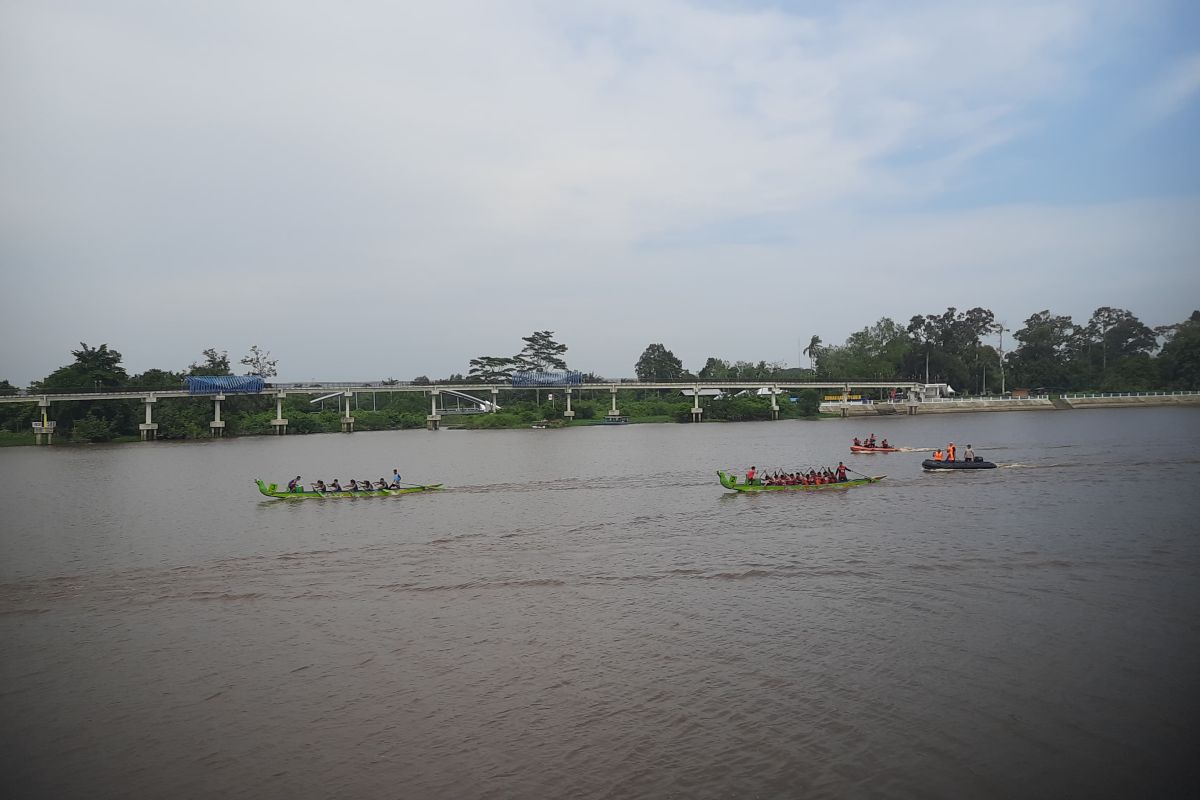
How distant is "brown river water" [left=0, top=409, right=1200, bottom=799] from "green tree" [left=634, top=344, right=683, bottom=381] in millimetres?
108845

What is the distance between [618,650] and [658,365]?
131624mm

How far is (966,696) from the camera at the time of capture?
13.2m

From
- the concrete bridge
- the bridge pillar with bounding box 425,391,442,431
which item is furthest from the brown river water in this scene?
the bridge pillar with bounding box 425,391,442,431

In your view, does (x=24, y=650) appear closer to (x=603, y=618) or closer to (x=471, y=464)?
(x=603, y=618)

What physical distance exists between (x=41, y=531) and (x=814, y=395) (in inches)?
4275

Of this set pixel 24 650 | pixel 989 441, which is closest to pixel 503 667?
pixel 24 650

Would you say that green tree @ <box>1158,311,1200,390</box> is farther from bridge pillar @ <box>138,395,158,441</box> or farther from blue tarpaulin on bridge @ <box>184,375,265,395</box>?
bridge pillar @ <box>138,395,158,441</box>

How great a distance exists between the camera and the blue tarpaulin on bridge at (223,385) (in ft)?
320

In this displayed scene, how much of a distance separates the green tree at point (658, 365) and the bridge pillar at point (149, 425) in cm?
7867

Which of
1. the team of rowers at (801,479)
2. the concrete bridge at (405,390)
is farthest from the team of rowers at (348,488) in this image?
the concrete bridge at (405,390)

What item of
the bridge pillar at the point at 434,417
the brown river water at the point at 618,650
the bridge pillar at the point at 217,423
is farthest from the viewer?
the bridge pillar at the point at 434,417

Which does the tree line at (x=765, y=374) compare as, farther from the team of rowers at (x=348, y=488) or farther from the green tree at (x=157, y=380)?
the team of rowers at (x=348, y=488)

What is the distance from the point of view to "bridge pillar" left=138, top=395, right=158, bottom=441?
9250 centimetres

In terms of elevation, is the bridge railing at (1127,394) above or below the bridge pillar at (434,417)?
above
